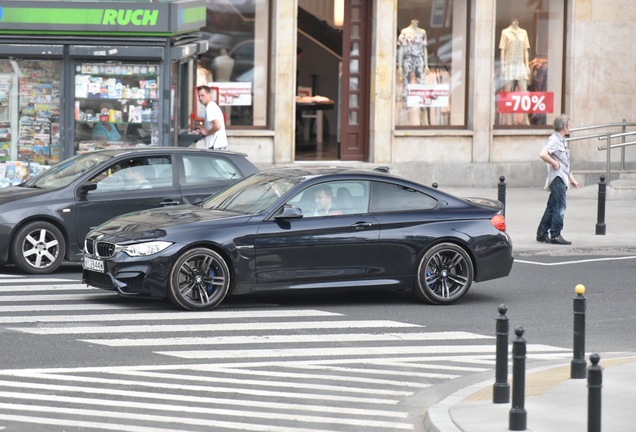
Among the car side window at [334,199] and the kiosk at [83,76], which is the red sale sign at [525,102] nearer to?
the kiosk at [83,76]

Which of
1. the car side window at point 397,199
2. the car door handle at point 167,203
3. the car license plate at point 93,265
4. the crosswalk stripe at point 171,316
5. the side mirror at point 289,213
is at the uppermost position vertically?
the car side window at point 397,199

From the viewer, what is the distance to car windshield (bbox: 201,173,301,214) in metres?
13.9

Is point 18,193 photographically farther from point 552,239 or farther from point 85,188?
point 552,239

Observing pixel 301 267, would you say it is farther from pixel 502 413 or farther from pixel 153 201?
pixel 502 413

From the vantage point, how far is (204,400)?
9.73 m

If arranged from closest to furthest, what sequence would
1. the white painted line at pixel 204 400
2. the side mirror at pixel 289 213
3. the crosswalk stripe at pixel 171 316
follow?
the white painted line at pixel 204 400
the crosswalk stripe at pixel 171 316
the side mirror at pixel 289 213

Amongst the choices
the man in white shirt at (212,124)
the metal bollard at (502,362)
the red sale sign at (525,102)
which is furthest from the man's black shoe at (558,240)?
the metal bollard at (502,362)

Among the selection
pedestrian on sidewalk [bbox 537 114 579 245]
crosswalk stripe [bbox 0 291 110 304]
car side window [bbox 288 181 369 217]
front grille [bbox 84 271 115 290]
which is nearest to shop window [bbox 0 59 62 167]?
crosswalk stripe [bbox 0 291 110 304]

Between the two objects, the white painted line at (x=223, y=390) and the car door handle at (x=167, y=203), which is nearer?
the white painted line at (x=223, y=390)

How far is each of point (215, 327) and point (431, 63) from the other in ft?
52.1

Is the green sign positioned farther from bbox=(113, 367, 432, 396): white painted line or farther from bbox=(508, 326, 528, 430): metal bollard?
bbox=(508, 326, 528, 430): metal bollard

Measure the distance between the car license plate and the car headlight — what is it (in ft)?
1.26

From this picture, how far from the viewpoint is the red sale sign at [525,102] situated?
92.1 ft

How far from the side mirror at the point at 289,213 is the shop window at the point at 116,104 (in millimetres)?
7874
